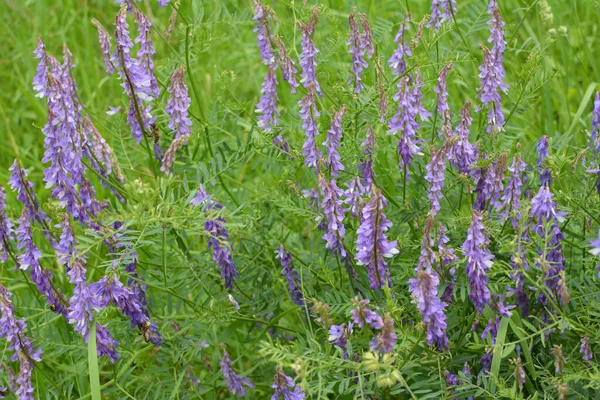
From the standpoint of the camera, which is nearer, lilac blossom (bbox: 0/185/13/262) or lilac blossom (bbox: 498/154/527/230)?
lilac blossom (bbox: 498/154/527/230)

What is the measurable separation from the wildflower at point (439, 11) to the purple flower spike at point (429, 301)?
101 centimetres

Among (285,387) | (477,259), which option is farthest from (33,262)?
(477,259)

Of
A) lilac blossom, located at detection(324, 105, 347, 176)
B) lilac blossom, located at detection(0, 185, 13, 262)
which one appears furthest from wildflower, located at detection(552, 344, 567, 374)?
lilac blossom, located at detection(0, 185, 13, 262)

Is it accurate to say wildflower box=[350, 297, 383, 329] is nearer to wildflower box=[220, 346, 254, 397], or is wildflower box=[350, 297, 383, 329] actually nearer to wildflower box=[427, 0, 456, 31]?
wildflower box=[220, 346, 254, 397]

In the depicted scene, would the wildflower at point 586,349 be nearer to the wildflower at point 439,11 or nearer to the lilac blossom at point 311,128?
the lilac blossom at point 311,128

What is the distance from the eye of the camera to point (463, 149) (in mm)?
2486

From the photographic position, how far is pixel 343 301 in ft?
8.64

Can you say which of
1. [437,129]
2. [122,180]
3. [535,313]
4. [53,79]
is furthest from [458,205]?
[53,79]

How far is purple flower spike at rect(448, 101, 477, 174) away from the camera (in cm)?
246

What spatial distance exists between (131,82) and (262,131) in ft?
1.45

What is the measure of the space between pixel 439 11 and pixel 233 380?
1.39 metres

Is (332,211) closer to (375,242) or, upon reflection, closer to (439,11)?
(375,242)

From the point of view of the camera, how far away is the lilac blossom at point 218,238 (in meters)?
2.40

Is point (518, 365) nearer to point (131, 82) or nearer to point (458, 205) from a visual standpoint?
point (458, 205)
